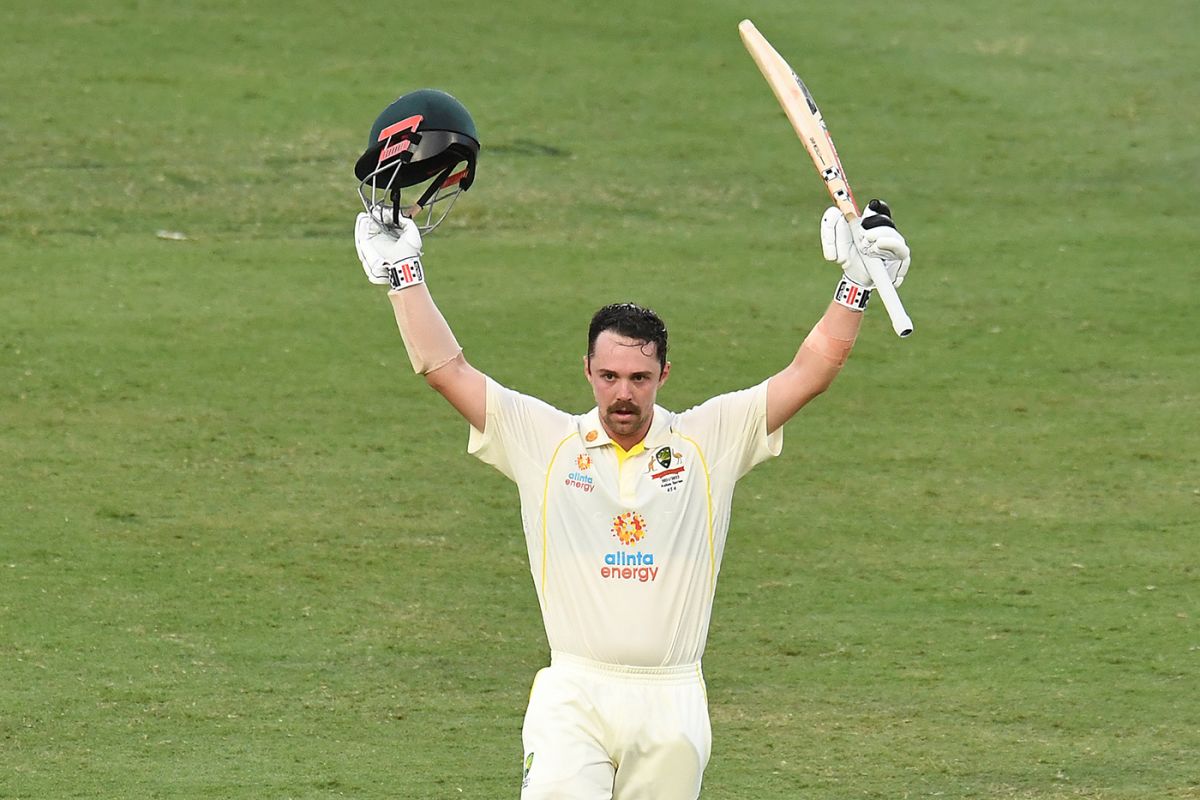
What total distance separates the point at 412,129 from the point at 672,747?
2.14 m

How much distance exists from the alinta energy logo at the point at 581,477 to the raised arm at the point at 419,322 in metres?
0.34

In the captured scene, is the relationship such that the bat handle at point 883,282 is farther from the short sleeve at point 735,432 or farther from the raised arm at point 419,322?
the raised arm at point 419,322

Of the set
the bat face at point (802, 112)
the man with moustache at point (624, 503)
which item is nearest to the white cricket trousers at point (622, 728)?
the man with moustache at point (624, 503)

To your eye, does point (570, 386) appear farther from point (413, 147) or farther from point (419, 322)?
point (419, 322)

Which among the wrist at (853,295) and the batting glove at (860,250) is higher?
the batting glove at (860,250)

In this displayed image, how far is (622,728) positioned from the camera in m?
5.92

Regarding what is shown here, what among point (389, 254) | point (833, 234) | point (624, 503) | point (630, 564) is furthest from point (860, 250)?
point (389, 254)

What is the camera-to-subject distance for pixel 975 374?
13.9 m

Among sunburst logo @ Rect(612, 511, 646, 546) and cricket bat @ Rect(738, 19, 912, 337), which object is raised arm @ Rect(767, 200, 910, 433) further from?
sunburst logo @ Rect(612, 511, 646, 546)

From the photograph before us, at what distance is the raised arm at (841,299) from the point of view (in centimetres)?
608

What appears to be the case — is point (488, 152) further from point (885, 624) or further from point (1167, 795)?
point (1167, 795)

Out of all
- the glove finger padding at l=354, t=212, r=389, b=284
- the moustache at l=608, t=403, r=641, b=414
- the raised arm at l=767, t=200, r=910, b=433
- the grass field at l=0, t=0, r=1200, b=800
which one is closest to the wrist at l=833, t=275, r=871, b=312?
the raised arm at l=767, t=200, r=910, b=433

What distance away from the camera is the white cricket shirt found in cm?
599

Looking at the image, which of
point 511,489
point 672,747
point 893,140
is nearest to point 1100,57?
point 893,140
